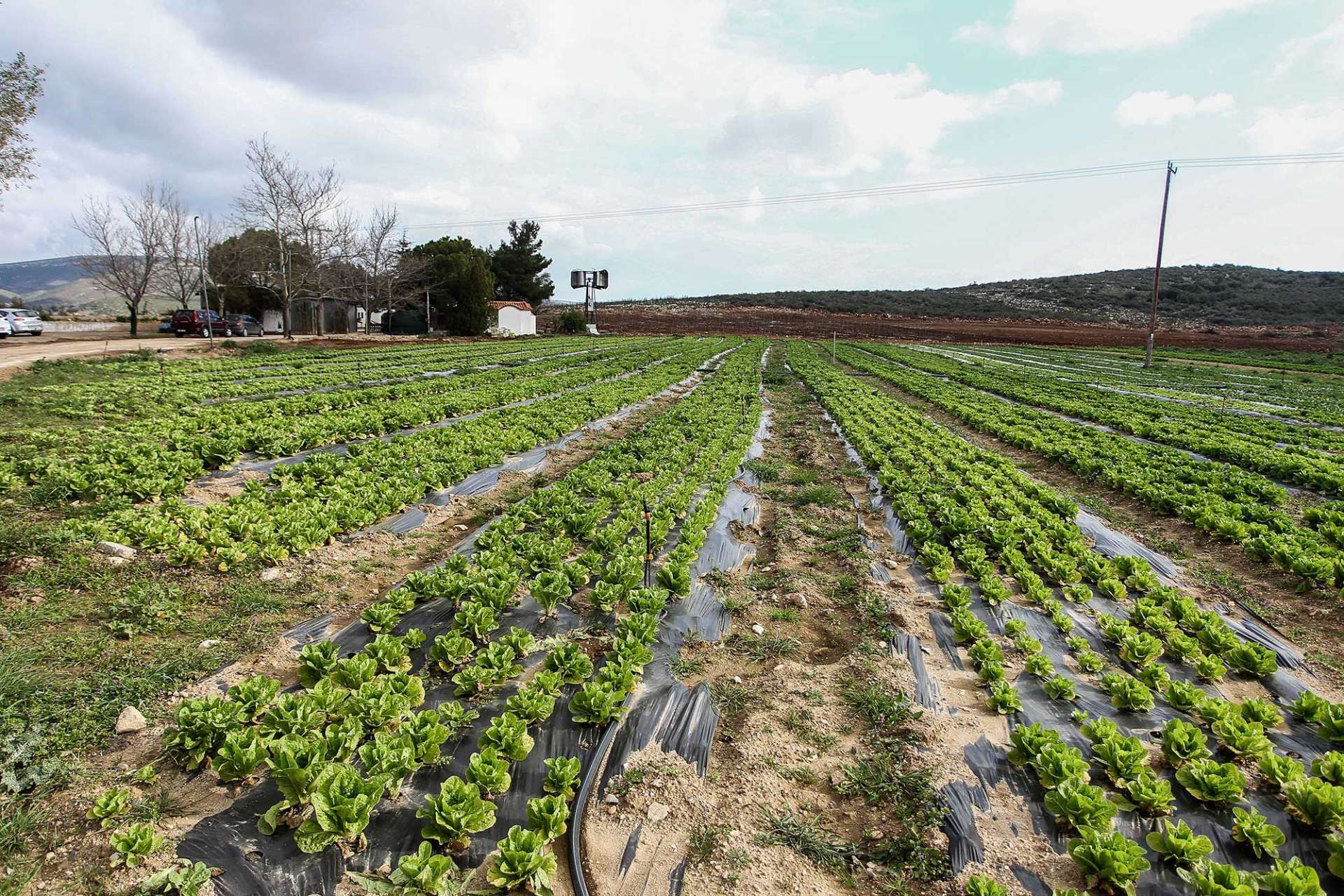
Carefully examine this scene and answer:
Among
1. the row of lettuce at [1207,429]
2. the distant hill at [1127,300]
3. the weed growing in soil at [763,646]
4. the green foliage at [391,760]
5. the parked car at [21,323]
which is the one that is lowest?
the weed growing in soil at [763,646]

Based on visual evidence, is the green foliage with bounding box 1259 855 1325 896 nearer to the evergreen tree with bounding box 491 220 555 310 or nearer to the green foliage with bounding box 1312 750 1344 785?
the green foliage with bounding box 1312 750 1344 785

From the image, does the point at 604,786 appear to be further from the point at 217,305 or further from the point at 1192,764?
the point at 217,305

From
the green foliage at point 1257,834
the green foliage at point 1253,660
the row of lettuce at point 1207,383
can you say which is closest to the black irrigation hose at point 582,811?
the green foliage at point 1257,834

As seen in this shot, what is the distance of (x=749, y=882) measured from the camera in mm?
3279

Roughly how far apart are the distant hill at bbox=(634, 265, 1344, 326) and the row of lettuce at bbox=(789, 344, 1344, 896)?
92.3 meters

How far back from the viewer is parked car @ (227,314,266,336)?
129 feet

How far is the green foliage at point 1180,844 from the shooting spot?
10.6 ft

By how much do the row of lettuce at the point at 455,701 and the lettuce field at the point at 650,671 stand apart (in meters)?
0.03

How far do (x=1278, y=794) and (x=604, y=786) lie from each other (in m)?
4.22

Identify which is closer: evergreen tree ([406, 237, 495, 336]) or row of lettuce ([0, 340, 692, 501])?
row of lettuce ([0, 340, 692, 501])

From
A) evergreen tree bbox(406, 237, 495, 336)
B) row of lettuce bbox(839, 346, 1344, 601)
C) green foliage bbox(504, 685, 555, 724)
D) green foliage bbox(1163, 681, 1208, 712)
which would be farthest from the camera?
evergreen tree bbox(406, 237, 495, 336)

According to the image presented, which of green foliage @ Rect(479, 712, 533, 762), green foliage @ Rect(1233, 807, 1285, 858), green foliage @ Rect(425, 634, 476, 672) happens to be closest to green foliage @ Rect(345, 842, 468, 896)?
green foliage @ Rect(479, 712, 533, 762)

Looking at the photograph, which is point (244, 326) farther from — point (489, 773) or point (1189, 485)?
point (1189, 485)

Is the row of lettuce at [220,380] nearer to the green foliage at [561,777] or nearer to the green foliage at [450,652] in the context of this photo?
the green foliage at [450,652]
